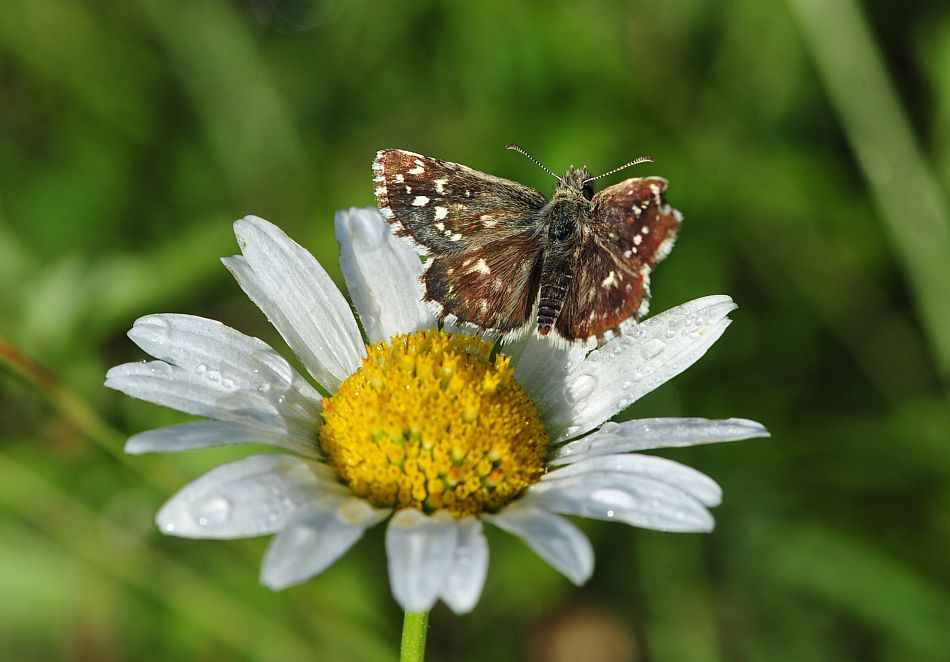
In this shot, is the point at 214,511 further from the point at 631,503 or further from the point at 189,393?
the point at 631,503

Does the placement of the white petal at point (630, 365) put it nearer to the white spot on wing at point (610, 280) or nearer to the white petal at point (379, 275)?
the white spot on wing at point (610, 280)

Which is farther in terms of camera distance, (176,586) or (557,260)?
(176,586)

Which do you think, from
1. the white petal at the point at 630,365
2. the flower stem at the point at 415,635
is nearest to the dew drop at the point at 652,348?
the white petal at the point at 630,365

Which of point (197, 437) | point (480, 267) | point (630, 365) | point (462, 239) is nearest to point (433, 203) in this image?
point (462, 239)

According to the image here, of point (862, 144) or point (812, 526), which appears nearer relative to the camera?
point (812, 526)

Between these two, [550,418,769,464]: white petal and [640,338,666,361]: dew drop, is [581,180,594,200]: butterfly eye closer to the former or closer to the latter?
[640,338,666,361]: dew drop

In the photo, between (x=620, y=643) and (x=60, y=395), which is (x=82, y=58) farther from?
(x=620, y=643)

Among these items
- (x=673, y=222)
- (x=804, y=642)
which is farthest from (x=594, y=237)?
(x=804, y=642)
